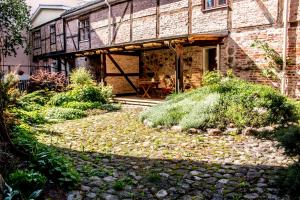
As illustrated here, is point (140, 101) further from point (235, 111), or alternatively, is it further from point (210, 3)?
point (235, 111)

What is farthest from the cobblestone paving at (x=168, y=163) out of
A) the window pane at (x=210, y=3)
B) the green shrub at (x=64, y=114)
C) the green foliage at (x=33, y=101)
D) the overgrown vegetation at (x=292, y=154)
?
the window pane at (x=210, y=3)

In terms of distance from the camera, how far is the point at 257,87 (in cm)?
788

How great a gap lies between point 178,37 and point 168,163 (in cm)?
639

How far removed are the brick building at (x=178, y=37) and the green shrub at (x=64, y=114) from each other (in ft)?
12.2

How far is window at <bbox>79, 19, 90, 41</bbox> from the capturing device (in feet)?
59.2

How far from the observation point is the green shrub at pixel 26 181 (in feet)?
10.5

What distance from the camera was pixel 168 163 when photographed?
4.78 meters

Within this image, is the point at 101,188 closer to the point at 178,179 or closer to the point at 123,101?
the point at 178,179

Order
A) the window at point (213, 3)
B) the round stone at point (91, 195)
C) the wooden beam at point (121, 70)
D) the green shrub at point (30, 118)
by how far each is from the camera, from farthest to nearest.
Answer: the wooden beam at point (121, 70) < the window at point (213, 3) < the green shrub at point (30, 118) < the round stone at point (91, 195)

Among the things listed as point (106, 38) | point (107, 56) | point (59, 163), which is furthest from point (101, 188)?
point (106, 38)

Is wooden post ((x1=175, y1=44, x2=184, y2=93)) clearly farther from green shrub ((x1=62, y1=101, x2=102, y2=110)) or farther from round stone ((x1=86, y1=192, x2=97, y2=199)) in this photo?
round stone ((x1=86, y1=192, x2=97, y2=199))

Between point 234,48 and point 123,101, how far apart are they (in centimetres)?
537

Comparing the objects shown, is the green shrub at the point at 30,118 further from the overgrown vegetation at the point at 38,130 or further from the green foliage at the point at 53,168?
the green foliage at the point at 53,168

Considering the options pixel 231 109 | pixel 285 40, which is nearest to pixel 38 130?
pixel 231 109
